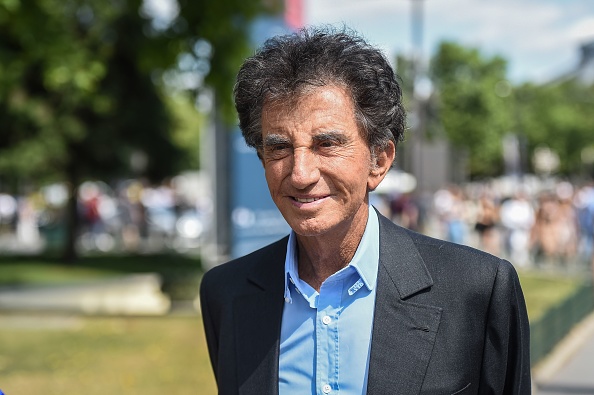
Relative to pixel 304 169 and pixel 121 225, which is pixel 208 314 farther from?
pixel 121 225

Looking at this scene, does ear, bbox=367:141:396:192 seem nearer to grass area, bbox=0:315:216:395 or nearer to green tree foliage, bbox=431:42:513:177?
grass area, bbox=0:315:216:395

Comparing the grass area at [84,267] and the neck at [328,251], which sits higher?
the neck at [328,251]

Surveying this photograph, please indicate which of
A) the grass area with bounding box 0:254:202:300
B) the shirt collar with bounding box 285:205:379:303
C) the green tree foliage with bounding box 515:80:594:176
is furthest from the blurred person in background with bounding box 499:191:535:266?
the green tree foliage with bounding box 515:80:594:176

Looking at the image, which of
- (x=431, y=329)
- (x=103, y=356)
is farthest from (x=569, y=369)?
(x=431, y=329)

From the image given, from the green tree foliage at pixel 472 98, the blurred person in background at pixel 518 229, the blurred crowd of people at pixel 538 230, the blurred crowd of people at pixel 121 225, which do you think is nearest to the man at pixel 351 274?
the blurred crowd of people at pixel 538 230

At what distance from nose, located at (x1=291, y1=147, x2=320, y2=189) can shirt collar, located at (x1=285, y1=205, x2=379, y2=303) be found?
0.88 feet

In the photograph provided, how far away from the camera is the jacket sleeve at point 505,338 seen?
2.17m

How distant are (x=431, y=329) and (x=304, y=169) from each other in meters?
0.50

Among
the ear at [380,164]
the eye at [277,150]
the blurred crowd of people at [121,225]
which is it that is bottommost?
the blurred crowd of people at [121,225]

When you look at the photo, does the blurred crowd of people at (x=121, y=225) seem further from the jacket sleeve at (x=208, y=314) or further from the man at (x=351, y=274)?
the man at (x=351, y=274)

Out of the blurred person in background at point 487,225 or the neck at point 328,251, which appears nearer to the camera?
the neck at point 328,251

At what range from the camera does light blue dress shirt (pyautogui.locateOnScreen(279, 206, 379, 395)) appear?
2.16 m

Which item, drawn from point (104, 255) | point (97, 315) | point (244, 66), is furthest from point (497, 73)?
point (244, 66)

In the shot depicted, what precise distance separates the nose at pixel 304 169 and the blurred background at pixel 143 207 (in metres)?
0.54
